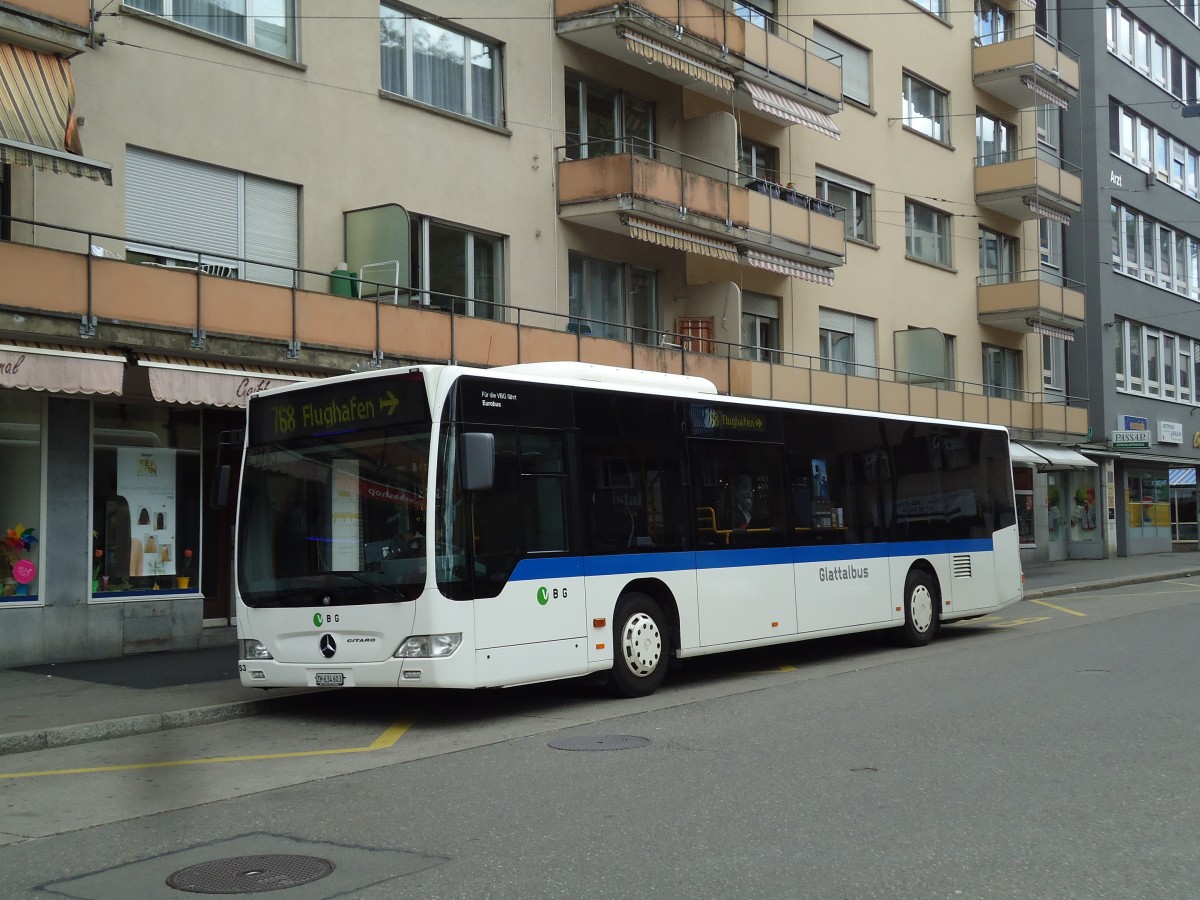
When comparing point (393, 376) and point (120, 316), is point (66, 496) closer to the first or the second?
point (120, 316)

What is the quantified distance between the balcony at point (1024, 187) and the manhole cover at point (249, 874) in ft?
107

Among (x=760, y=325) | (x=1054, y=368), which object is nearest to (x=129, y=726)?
(x=760, y=325)

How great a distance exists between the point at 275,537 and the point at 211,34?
8665 mm

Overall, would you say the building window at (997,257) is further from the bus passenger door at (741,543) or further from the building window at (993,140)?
the bus passenger door at (741,543)

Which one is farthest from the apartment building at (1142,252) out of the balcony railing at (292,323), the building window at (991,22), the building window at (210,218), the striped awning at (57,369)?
the striped awning at (57,369)

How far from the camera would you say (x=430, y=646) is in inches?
407

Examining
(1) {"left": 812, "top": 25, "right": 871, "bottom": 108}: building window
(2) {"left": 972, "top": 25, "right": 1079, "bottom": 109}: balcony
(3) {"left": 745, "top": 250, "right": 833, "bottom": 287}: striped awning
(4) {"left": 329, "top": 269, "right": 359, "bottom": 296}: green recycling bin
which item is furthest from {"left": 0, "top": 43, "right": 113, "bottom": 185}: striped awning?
(2) {"left": 972, "top": 25, "right": 1079, "bottom": 109}: balcony

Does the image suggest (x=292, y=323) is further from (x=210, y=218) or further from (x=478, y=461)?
(x=478, y=461)

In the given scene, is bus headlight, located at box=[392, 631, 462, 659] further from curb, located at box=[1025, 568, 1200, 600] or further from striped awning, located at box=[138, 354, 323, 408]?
curb, located at box=[1025, 568, 1200, 600]

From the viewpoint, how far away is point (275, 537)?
37.3 feet

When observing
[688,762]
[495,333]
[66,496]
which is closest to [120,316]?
[66,496]

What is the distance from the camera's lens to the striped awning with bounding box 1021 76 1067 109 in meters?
35.6

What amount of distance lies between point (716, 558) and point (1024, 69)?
26.7 metres

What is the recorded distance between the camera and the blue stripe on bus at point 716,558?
37.2ft
